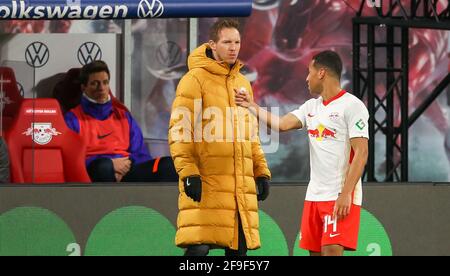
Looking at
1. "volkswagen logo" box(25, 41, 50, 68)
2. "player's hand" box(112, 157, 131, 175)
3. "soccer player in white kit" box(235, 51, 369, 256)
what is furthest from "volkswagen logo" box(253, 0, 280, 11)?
"soccer player in white kit" box(235, 51, 369, 256)

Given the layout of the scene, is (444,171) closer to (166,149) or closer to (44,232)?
(166,149)

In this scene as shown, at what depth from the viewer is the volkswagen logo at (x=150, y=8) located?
10.3 meters

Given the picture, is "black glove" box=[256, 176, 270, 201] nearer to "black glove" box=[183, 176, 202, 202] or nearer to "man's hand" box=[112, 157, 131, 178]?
"black glove" box=[183, 176, 202, 202]

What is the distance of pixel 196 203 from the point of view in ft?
25.2

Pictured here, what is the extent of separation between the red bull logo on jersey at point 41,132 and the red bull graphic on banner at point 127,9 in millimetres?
936

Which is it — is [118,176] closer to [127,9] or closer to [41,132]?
[41,132]

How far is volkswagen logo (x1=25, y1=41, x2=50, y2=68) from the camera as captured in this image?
10914mm

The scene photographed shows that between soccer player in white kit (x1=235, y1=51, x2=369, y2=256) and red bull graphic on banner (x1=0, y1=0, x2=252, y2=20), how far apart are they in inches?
101

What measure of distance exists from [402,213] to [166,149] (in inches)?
127

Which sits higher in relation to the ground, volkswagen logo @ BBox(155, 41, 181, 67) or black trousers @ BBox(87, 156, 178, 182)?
volkswagen logo @ BBox(155, 41, 181, 67)

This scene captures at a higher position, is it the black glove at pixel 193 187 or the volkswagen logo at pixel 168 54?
the volkswagen logo at pixel 168 54

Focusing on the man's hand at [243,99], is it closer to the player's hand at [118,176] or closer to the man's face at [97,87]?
the player's hand at [118,176]

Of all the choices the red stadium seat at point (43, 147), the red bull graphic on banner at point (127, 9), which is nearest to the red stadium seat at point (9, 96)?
the red stadium seat at point (43, 147)

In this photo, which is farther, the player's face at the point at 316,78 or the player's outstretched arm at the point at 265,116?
the player's face at the point at 316,78
